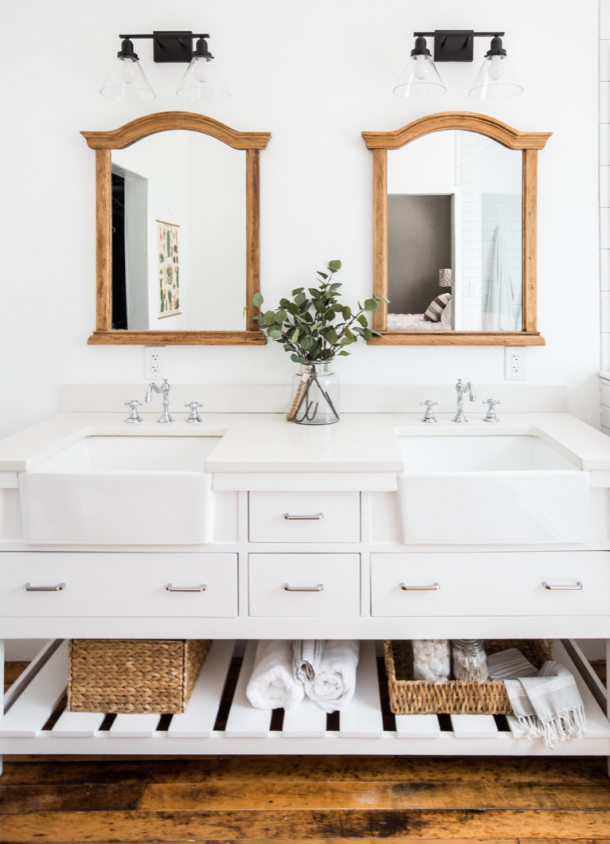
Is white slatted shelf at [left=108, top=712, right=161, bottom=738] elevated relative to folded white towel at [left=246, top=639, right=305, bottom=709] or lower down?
lower down

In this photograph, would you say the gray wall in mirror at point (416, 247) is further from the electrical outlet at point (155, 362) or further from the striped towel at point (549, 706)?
the striped towel at point (549, 706)

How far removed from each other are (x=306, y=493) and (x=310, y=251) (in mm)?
898

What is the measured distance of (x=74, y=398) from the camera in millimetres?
2176

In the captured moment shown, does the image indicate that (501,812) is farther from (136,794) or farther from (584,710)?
(136,794)

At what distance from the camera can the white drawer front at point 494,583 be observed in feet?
5.16

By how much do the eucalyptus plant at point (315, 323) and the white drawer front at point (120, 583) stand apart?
2.26ft

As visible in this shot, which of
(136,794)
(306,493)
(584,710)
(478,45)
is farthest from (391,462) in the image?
(478,45)

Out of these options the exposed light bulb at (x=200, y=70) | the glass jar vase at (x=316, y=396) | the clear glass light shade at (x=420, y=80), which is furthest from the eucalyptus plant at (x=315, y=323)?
the exposed light bulb at (x=200, y=70)

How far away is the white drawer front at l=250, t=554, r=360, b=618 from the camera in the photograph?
1587mm

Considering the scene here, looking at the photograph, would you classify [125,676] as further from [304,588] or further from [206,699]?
[304,588]

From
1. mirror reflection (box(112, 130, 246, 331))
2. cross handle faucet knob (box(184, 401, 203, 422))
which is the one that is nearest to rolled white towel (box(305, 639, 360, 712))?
A: cross handle faucet knob (box(184, 401, 203, 422))

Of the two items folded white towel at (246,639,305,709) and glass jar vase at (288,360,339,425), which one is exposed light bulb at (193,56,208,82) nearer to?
glass jar vase at (288,360,339,425)

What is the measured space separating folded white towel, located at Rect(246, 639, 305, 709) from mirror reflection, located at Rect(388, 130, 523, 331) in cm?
109

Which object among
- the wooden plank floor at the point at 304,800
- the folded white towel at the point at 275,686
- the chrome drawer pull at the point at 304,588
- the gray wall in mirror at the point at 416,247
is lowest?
the wooden plank floor at the point at 304,800
